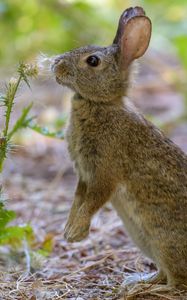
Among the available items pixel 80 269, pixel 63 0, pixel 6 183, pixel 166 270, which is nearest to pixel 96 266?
pixel 80 269

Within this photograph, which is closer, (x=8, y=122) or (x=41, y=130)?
(x=8, y=122)

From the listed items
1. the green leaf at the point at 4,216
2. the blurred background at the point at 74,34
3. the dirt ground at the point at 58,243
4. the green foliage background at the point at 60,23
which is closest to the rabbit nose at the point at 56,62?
the dirt ground at the point at 58,243

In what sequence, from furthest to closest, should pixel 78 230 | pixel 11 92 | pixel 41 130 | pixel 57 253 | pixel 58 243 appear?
pixel 58 243 < pixel 57 253 < pixel 41 130 < pixel 78 230 < pixel 11 92

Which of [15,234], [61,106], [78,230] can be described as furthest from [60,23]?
[78,230]

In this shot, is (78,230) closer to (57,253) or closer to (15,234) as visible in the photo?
(15,234)

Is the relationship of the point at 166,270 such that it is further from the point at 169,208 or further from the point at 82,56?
the point at 82,56

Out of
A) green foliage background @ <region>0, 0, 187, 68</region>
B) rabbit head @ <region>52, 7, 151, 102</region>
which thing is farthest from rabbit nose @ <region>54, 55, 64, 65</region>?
green foliage background @ <region>0, 0, 187, 68</region>

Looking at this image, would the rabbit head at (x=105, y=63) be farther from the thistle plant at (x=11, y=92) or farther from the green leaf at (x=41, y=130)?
the thistle plant at (x=11, y=92)
